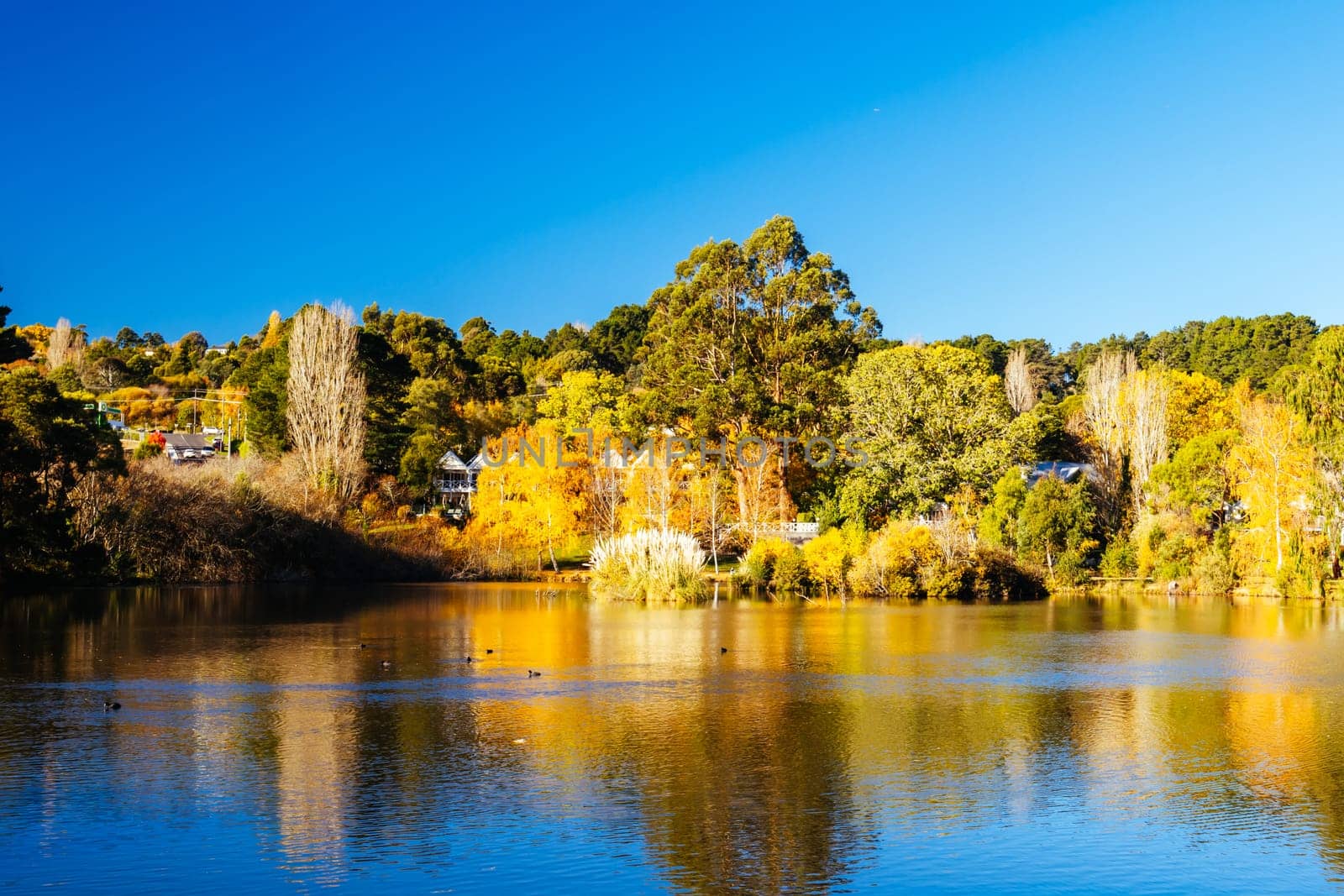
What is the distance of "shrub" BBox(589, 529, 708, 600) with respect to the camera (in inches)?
1623

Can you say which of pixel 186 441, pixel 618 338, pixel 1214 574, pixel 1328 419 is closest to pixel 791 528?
pixel 1214 574

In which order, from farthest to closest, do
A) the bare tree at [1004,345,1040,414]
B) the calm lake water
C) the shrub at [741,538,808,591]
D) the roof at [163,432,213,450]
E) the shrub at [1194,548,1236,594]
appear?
1. the bare tree at [1004,345,1040,414]
2. the roof at [163,432,213,450]
3. the shrub at [1194,548,1236,594]
4. the shrub at [741,538,808,591]
5. the calm lake water

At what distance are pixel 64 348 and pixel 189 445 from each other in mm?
39285

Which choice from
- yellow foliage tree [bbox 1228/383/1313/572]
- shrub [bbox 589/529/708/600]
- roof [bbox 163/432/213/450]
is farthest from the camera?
roof [bbox 163/432/213/450]

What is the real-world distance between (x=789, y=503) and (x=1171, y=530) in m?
16.2

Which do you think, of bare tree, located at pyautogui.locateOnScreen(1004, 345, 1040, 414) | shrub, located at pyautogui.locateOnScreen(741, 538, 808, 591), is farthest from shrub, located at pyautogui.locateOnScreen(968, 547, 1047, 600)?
bare tree, located at pyautogui.locateOnScreen(1004, 345, 1040, 414)

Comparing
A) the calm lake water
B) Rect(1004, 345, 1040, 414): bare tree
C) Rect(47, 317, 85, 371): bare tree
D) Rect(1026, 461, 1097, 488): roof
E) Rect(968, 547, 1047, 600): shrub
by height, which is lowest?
the calm lake water

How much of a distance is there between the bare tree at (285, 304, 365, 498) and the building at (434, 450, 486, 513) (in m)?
8.20

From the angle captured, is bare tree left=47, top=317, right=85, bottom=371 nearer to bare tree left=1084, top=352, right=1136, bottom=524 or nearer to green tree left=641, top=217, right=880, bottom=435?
green tree left=641, top=217, right=880, bottom=435

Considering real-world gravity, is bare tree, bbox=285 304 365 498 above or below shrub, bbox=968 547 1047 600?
above

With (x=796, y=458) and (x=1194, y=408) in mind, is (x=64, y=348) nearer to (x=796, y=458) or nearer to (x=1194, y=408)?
(x=796, y=458)

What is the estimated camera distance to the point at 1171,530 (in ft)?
158

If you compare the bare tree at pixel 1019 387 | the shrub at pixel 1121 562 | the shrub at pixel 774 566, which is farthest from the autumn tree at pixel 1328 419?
the bare tree at pixel 1019 387

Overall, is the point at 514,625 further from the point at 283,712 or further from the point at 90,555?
the point at 90,555
